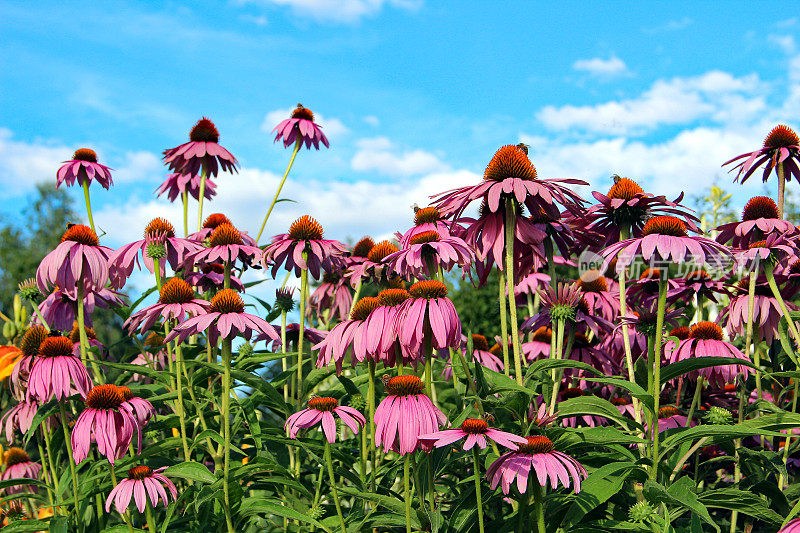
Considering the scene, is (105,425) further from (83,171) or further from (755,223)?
(755,223)

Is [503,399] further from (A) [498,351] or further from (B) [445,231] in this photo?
(A) [498,351]

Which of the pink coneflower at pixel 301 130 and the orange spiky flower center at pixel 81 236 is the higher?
the pink coneflower at pixel 301 130

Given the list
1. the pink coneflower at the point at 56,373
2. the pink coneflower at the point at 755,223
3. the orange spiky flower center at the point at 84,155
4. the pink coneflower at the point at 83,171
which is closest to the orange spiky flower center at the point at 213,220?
the pink coneflower at the point at 83,171

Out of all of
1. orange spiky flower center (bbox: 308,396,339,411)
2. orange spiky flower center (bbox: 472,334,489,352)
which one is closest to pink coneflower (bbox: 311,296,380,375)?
orange spiky flower center (bbox: 308,396,339,411)

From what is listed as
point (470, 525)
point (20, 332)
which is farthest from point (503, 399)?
point (20, 332)

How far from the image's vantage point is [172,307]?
2881mm

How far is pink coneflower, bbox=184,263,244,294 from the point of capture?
380 centimetres

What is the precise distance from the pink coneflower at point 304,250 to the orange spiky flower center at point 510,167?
3.87ft

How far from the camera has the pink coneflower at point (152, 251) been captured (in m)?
3.32

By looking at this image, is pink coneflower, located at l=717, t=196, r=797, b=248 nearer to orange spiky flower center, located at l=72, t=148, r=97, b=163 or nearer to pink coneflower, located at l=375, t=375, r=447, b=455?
pink coneflower, located at l=375, t=375, r=447, b=455

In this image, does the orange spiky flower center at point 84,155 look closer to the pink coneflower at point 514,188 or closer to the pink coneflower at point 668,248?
the pink coneflower at point 514,188

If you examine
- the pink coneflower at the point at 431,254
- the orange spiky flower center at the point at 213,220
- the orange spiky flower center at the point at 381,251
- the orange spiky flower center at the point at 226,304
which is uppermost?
the orange spiky flower center at the point at 213,220

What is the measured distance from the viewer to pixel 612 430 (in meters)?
2.37

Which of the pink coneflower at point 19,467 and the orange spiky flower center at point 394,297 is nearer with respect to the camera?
the orange spiky flower center at point 394,297
